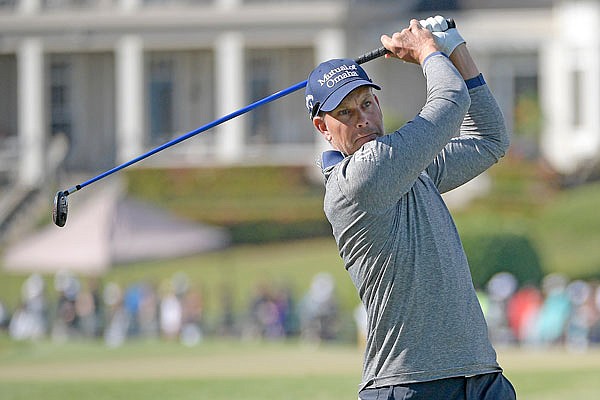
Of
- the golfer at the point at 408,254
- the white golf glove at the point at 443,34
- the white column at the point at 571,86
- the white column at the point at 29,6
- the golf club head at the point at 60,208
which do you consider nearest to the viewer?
the golfer at the point at 408,254

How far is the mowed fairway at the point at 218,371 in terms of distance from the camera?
47.4 feet

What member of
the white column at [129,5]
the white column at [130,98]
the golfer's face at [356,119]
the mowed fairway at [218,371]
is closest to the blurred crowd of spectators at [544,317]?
the mowed fairway at [218,371]

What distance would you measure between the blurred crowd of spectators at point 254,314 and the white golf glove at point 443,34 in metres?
16.2

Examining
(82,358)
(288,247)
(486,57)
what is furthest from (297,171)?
(82,358)

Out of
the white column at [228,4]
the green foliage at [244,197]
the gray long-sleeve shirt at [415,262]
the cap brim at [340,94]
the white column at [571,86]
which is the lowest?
the gray long-sleeve shirt at [415,262]

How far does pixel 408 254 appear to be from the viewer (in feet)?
13.3

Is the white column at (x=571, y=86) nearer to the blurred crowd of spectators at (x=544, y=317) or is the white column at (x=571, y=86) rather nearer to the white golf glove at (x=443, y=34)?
the blurred crowd of spectators at (x=544, y=317)

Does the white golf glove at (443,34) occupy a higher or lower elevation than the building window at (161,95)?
lower

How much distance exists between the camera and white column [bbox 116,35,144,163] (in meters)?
34.8

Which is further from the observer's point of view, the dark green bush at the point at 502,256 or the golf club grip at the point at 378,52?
the dark green bush at the point at 502,256

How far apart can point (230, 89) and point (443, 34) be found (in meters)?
31.0

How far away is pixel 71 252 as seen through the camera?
21.5 metres

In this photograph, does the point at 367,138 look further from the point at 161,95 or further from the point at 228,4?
the point at 161,95

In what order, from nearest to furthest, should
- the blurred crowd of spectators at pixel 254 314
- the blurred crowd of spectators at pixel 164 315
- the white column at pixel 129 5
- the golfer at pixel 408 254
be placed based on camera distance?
the golfer at pixel 408 254, the blurred crowd of spectators at pixel 254 314, the blurred crowd of spectators at pixel 164 315, the white column at pixel 129 5
